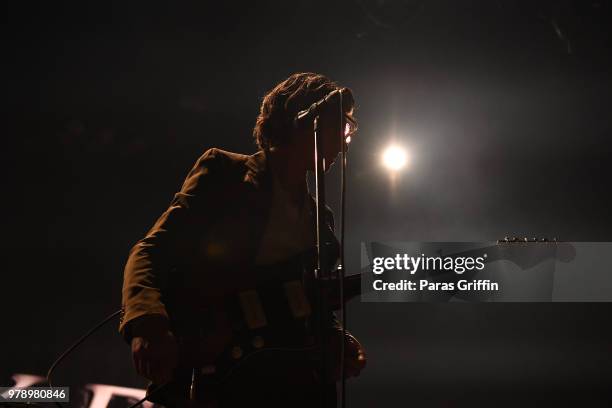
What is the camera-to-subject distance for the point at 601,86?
8.57 feet

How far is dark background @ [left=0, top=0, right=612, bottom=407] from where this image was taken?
2.34 m

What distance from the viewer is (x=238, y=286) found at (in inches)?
39.2

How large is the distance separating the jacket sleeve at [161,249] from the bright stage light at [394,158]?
63.4 inches

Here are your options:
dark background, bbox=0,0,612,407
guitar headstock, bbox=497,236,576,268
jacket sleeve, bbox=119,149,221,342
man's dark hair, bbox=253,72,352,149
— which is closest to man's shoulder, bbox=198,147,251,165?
jacket sleeve, bbox=119,149,221,342

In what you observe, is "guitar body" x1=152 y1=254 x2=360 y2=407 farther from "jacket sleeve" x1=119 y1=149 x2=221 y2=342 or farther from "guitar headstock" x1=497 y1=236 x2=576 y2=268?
"guitar headstock" x1=497 y1=236 x2=576 y2=268

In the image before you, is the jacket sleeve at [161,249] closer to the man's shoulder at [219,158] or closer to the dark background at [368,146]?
the man's shoulder at [219,158]

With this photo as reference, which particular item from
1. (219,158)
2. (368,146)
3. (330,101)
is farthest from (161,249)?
(368,146)

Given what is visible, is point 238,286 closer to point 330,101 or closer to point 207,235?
point 207,235

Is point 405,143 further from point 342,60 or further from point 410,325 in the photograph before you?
point 410,325

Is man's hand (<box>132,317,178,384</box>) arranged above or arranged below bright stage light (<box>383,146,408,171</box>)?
below

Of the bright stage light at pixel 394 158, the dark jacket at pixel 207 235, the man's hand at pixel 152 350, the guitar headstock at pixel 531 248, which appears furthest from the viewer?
the bright stage light at pixel 394 158

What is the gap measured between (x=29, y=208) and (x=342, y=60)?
5.59ft

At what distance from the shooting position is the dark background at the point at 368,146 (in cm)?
234

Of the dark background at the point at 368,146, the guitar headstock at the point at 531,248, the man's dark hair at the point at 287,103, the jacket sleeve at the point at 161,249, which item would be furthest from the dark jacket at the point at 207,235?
the dark background at the point at 368,146
